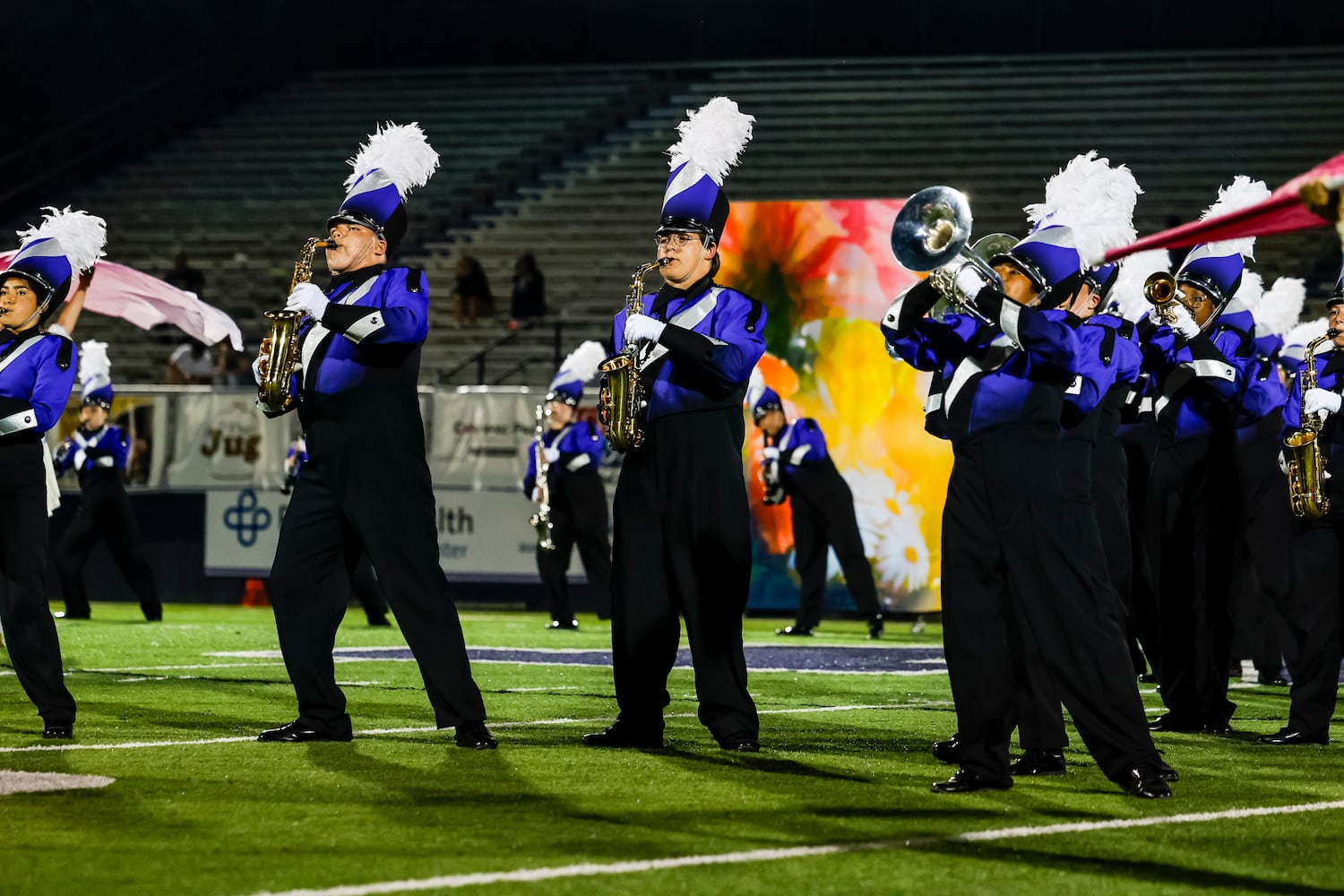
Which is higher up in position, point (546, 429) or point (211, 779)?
point (546, 429)

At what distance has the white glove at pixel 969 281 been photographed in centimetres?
621

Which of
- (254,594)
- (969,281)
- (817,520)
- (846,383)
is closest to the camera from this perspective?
(969,281)

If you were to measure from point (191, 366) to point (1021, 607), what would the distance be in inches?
633

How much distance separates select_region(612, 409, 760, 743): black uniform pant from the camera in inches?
301

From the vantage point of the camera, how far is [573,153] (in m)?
26.7

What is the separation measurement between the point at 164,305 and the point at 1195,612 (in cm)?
549

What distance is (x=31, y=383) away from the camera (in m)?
7.84

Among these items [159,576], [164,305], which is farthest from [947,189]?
[159,576]

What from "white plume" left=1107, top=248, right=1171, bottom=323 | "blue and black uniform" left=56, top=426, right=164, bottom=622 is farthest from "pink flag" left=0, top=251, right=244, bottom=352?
"blue and black uniform" left=56, top=426, right=164, bottom=622

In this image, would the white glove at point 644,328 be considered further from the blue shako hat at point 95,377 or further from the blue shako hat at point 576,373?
the blue shako hat at point 95,377

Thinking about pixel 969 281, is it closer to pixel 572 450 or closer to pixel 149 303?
pixel 149 303

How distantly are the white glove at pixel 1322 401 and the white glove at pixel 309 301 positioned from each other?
3970 millimetres

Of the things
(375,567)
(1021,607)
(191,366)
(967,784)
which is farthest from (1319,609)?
(191,366)

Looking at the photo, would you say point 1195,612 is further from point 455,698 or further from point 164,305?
point 164,305
